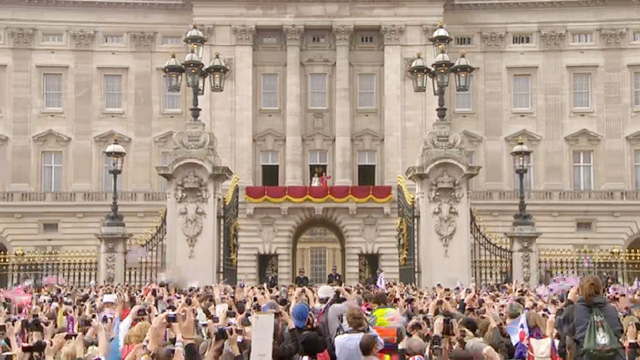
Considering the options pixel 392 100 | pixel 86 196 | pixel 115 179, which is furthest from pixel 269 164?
pixel 115 179

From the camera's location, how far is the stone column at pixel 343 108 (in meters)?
64.0

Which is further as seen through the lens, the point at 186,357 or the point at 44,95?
the point at 44,95

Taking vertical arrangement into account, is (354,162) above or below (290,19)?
below

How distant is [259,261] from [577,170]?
812 inches

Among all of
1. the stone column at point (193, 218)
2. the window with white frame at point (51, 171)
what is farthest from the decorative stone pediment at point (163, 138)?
the stone column at point (193, 218)

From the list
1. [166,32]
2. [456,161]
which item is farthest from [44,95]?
[456,161]

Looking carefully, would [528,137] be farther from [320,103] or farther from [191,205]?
[191,205]

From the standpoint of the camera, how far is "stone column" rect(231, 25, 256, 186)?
63.3 meters

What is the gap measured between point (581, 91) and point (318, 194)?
18517 mm

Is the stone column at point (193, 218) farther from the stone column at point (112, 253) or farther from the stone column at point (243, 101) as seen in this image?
the stone column at point (243, 101)

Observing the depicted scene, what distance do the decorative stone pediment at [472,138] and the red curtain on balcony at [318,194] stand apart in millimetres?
7816

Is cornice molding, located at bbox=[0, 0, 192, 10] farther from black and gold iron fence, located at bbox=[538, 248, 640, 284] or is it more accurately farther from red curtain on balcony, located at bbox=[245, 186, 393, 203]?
black and gold iron fence, located at bbox=[538, 248, 640, 284]

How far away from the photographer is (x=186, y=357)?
10.8 metres

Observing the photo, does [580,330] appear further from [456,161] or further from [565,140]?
[565,140]
